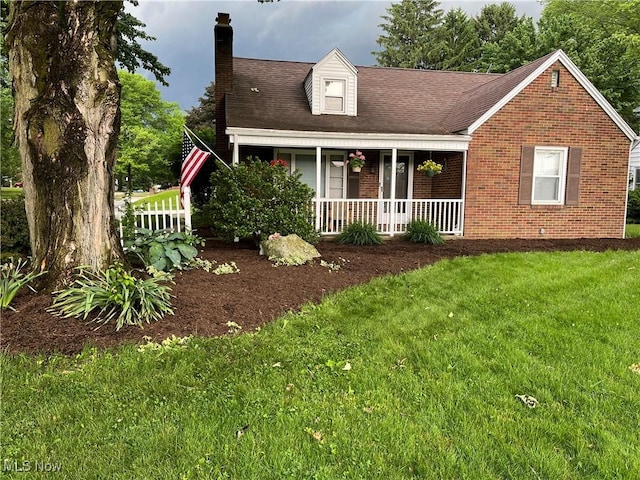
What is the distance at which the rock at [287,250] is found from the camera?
713 cm

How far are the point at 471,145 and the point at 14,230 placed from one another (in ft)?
32.1

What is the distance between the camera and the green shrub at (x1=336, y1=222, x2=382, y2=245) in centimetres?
991

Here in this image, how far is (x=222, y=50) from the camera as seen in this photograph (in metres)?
12.5

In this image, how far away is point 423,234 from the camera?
10281 mm

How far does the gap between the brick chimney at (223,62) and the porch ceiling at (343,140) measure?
2631 millimetres

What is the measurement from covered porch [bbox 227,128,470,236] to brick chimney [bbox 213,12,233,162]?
1591 mm

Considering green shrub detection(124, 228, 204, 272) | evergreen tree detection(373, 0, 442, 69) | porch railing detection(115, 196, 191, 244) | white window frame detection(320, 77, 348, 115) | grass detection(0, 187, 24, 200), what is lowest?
green shrub detection(124, 228, 204, 272)

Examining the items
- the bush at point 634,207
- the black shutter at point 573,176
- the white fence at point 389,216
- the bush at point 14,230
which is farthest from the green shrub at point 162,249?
the bush at point 634,207

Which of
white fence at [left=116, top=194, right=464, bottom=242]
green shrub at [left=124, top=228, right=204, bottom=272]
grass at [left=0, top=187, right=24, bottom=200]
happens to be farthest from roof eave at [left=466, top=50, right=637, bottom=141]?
grass at [left=0, top=187, right=24, bottom=200]

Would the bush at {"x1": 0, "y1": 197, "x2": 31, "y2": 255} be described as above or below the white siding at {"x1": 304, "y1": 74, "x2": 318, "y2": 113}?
below

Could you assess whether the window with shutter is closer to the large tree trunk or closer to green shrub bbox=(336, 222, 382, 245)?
green shrub bbox=(336, 222, 382, 245)

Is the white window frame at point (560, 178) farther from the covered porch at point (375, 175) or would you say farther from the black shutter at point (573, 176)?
the covered porch at point (375, 175)

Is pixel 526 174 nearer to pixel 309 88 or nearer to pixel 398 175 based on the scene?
pixel 398 175

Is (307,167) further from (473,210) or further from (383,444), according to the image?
(383,444)
